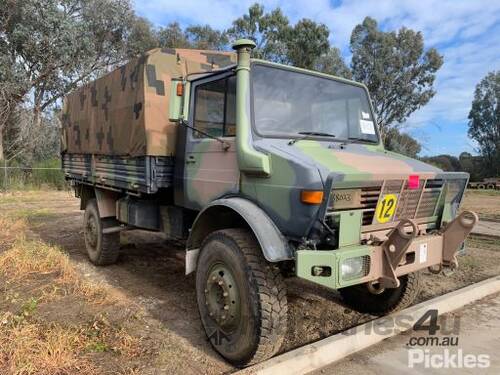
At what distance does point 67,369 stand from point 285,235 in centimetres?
184

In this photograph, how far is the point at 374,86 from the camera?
109 feet

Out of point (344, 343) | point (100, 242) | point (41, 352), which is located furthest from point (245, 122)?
point (100, 242)

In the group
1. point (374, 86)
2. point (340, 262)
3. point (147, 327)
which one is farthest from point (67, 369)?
point (374, 86)

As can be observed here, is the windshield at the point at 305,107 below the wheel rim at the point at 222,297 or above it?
above

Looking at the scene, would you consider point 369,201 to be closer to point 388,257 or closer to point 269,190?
point 388,257

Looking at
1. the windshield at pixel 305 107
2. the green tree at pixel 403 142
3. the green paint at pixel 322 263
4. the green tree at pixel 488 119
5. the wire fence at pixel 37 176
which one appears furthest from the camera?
the green tree at pixel 488 119

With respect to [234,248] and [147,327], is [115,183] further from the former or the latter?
[234,248]

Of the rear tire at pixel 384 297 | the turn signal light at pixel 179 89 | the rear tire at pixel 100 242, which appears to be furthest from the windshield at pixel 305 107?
the rear tire at pixel 100 242

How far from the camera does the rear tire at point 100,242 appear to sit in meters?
6.45

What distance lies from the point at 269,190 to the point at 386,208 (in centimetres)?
92

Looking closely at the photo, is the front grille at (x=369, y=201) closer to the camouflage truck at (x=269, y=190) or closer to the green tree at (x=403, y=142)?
the camouflage truck at (x=269, y=190)

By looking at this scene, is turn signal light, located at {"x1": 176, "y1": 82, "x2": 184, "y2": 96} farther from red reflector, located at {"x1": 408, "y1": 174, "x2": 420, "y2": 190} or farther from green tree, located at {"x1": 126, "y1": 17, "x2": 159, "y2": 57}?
green tree, located at {"x1": 126, "y1": 17, "x2": 159, "y2": 57}

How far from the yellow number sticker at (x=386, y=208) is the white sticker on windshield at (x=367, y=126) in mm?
1179

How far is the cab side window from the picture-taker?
4030 mm
